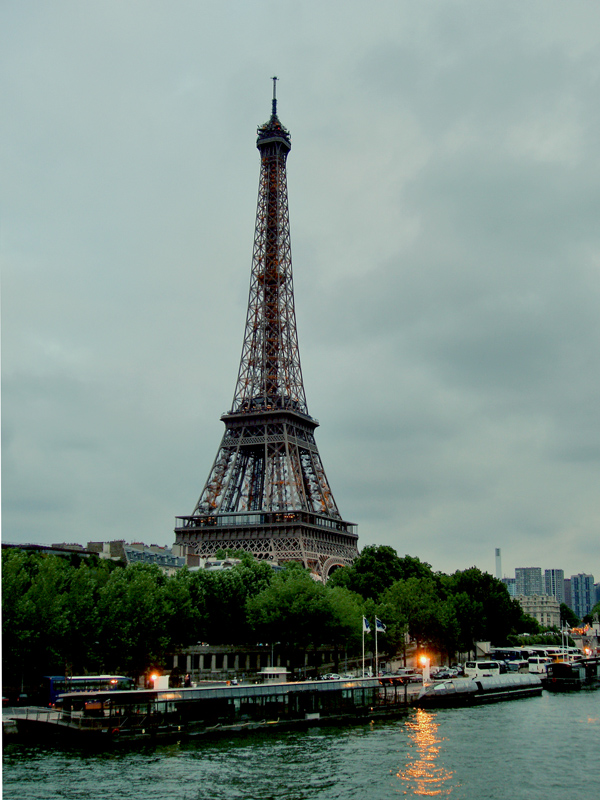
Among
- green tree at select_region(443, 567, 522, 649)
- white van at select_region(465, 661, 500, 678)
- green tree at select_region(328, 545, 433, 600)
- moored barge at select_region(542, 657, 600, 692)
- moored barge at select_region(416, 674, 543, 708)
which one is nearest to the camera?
moored barge at select_region(416, 674, 543, 708)

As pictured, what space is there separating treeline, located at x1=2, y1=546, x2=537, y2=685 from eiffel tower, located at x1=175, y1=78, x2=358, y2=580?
42.0ft

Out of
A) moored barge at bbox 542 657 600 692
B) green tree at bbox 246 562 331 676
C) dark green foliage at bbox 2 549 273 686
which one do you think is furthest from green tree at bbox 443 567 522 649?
dark green foliage at bbox 2 549 273 686

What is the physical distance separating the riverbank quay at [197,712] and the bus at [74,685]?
507 centimetres

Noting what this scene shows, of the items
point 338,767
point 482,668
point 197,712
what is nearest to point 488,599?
point 482,668

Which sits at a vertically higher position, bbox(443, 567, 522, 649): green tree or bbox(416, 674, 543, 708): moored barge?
bbox(443, 567, 522, 649): green tree

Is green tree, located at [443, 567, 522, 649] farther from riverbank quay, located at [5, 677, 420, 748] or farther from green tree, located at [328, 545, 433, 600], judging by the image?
riverbank quay, located at [5, 677, 420, 748]

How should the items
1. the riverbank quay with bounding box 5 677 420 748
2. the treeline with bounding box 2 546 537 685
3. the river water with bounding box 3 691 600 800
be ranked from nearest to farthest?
the river water with bounding box 3 691 600 800, the riverbank quay with bounding box 5 677 420 748, the treeline with bounding box 2 546 537 685

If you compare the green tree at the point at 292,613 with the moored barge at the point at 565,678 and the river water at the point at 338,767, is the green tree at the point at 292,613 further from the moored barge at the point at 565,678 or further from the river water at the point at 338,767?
the moored barge at the point at 565,678

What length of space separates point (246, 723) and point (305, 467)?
82.9 metres

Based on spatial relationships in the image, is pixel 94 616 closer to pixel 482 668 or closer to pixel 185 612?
pixel 185 612

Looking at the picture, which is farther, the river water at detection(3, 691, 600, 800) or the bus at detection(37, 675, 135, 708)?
the bus at detection(37, 675, 135, 708)

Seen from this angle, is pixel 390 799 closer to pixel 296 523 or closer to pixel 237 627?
pixel 237 627

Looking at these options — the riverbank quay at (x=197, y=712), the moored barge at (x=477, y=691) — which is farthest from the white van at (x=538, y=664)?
the riverbank quay at (x=197, y=712)

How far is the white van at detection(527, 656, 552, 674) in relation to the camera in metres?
102
